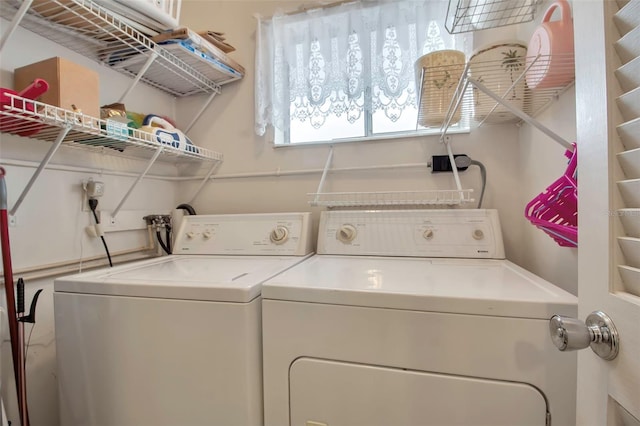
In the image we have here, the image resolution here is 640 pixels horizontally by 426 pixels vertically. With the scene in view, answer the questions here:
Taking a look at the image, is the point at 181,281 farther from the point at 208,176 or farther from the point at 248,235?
the point at 208,176

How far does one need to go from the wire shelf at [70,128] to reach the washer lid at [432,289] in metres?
0.81

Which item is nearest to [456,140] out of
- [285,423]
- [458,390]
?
[458,390]

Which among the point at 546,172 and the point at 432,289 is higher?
the point at 546,172

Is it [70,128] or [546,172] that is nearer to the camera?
[70,128]

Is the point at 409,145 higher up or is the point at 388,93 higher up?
the point at 388,93

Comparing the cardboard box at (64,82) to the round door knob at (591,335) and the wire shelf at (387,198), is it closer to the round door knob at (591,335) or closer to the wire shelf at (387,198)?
the wire shelf at (387,198)

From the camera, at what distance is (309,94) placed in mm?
1554

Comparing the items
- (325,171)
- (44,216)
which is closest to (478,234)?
(325,171)

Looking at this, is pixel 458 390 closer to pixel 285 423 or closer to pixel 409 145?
pixel 285 423

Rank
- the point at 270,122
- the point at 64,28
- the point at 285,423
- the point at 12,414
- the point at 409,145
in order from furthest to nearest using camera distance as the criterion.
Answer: the point at 270,122
the point at 409,145
the point at 64,28
the point at 12,414
the point at 285,423

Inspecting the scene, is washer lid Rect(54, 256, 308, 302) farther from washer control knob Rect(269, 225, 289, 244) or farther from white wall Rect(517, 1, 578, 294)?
white wall Rect(517, 1, 578, 294)

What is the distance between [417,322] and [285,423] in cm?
44

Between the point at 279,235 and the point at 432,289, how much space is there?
82 centimetres

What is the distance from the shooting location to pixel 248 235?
145cm
